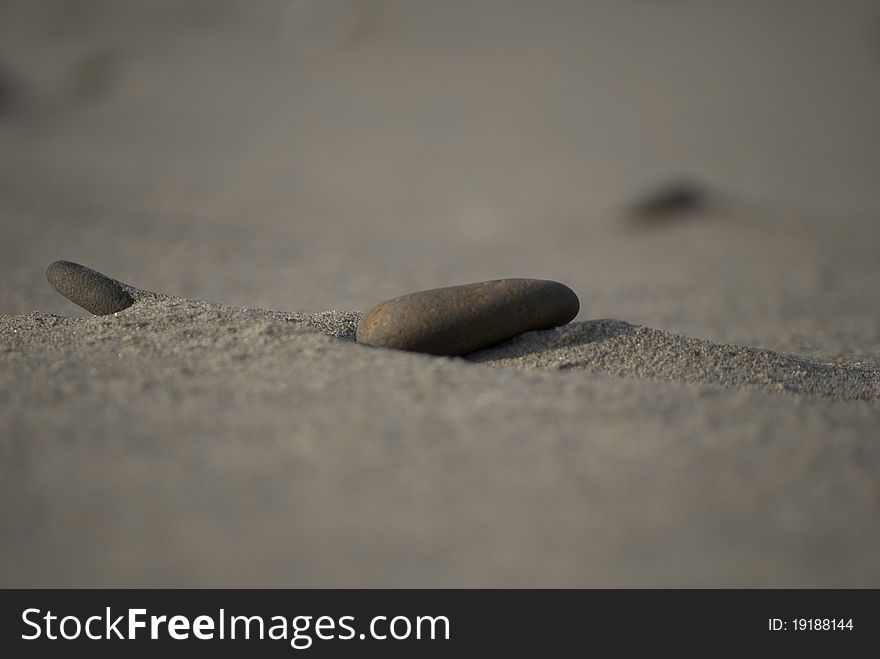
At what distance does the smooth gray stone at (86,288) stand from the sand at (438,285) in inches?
6.0

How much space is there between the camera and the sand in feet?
6.68

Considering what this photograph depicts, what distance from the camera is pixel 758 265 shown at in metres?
9.20

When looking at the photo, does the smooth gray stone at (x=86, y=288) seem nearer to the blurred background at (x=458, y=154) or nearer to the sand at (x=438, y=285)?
the sand at (x=438, y=285)

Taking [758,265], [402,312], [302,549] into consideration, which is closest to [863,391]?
[402,312]

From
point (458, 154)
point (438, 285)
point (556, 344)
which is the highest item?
point (458, 154)

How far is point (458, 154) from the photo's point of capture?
588 inches

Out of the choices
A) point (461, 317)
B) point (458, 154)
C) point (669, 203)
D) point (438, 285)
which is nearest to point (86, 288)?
point (461, 317)

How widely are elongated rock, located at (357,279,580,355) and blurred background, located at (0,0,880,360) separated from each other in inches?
83.4

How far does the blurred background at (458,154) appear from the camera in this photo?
762 centimetres

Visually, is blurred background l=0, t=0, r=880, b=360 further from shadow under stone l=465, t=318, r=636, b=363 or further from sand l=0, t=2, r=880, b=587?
shadow under stone l=465, t=318, r=636, b=363

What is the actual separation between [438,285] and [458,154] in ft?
26.4

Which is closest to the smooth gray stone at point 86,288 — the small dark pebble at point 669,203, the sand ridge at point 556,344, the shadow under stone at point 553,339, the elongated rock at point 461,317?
the sand ridge at point 556,344

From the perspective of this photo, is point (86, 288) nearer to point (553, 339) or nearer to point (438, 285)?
point (553, 339)
